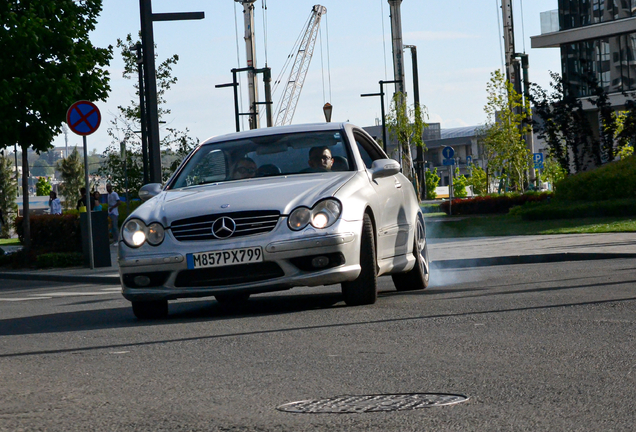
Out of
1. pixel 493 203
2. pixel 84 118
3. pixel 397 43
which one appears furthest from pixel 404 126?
pixel 84 118

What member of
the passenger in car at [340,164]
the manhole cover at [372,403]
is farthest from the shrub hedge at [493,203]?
the manhole cover at [372,403]

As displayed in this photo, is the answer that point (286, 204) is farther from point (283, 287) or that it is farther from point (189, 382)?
point (189, 382)

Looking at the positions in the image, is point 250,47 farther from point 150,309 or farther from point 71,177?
point 71,177

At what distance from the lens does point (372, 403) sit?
498cm

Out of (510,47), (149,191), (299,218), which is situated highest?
(510,47)

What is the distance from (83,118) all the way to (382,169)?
10.6m

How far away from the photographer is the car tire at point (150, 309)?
373 inches

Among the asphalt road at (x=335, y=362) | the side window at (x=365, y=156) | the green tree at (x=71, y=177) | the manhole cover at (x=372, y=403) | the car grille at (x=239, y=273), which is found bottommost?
the manhole cover at (x=372, y=403)

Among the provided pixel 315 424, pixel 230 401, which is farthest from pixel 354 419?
pixel 230 401

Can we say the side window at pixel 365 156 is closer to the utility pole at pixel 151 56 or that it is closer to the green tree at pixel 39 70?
the utility pole at pixel 151 56

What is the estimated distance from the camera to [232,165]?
33.1 ft

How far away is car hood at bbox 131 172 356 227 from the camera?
8.78 meters

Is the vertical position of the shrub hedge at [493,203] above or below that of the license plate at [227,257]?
above

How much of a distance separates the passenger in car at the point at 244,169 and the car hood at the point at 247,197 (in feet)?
0.97
